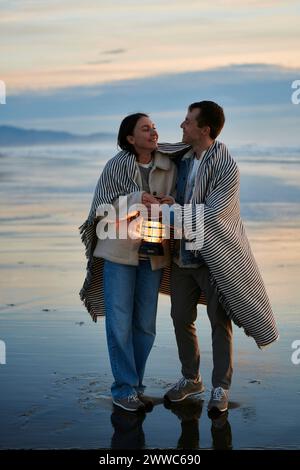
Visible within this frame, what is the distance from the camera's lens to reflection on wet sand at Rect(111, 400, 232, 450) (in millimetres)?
6488

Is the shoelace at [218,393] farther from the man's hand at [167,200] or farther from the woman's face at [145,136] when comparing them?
the woman's face at [145,136]

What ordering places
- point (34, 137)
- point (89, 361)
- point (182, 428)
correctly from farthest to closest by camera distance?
point (34, 137), point (89, 361), point (182, 428)

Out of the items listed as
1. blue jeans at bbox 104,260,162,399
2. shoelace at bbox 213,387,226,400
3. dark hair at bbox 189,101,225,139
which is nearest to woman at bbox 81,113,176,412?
blue jeans at bbox 104,260,162,399

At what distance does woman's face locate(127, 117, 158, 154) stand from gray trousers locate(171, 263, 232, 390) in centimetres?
68

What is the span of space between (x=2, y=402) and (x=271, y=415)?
1456mm

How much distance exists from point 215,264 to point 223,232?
18cm

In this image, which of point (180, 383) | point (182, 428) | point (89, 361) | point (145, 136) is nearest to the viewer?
point (182, 428)

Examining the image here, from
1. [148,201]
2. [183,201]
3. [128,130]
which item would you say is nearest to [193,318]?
[183,201]

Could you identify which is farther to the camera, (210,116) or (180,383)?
(180,383)

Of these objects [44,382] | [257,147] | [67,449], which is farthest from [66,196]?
[67,449]

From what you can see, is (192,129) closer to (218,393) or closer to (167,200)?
(167,200)

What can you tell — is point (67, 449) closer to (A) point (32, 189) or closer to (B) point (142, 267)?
(B) point (142, 267)

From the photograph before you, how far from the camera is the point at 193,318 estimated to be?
7.53 metres

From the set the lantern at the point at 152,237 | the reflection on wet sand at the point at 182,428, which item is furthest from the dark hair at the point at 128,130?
the reflection on wet sand at the point at 182,428
